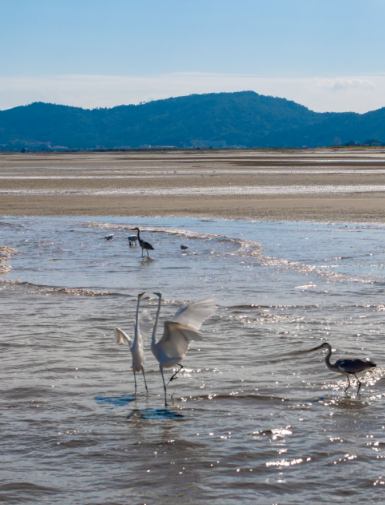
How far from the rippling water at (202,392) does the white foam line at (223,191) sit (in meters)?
19.0

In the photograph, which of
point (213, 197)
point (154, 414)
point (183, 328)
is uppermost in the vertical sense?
point (213, 197)

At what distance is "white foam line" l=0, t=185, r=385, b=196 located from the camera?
32.6 m

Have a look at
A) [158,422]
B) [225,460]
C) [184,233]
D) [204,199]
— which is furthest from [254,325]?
[204,199]

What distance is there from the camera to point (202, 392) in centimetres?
678

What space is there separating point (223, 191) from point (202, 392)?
27.2 meters

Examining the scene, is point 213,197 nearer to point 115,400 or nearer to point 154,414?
point 115,400

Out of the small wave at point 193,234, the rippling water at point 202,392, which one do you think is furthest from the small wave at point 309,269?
the small wave at point 193,234

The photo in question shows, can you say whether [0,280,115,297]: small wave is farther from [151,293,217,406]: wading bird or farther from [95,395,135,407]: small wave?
[151,293,217,406]: wading bird

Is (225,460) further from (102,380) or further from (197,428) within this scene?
(102,380)

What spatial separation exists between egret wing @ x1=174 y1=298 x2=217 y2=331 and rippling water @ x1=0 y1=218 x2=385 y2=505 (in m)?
0.92

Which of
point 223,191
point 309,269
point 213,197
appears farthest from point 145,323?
point 223,191

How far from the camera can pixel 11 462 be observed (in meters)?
5.26

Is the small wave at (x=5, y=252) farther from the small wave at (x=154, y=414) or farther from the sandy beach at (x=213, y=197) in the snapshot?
the small wave at (x=154, y=414)

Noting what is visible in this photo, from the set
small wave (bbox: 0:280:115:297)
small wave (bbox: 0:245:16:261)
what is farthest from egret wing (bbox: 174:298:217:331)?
small wave (bbox: 0:245:16:261)
